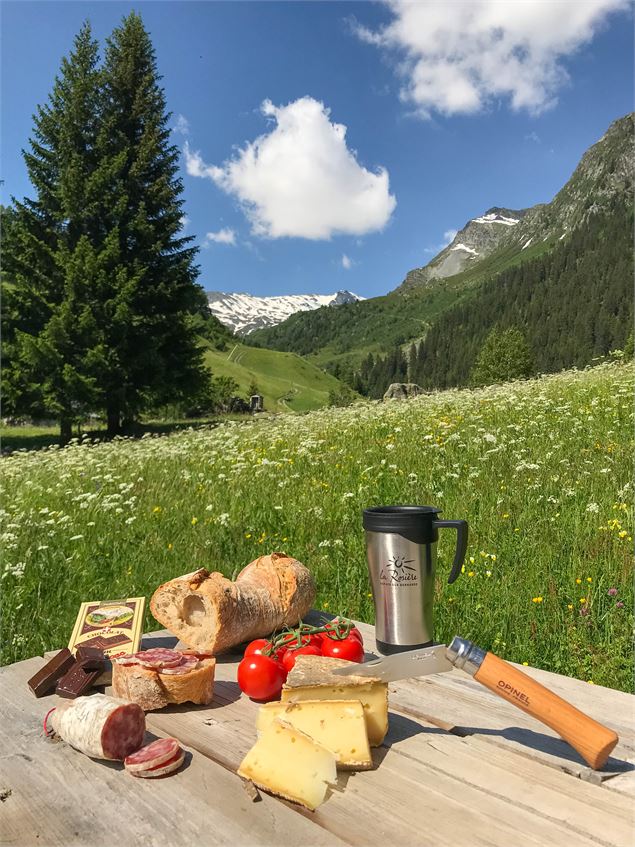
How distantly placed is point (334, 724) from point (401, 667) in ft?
0.94

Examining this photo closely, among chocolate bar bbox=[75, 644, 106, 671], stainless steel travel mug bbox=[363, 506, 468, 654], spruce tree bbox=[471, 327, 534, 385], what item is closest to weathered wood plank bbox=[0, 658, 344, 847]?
chocolate bar bbox=[75, 644, 106, 671]

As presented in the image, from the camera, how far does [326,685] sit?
67.3 inches

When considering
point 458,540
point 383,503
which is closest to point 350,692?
point 458,540

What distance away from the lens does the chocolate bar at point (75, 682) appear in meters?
2.04

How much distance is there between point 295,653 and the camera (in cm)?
218

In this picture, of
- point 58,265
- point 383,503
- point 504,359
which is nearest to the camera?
point 383,503

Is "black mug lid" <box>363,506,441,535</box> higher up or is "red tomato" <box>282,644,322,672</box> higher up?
"black mug lid" <box>363,506,441,535</box>

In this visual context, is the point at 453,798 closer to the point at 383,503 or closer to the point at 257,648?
the point at 257,648

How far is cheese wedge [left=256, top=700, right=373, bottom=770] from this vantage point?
157cm

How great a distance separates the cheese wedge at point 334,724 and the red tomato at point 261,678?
29 cm

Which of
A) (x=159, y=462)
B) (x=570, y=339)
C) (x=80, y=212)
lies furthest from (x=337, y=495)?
(x=570, y=339)

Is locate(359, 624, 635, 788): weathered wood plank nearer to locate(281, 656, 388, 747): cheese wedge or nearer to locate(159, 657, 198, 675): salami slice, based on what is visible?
locate(281, 656, 388, 747): cheese wedge

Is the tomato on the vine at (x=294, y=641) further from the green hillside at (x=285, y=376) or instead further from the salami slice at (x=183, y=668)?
the green hillside at (x=285, y=376)

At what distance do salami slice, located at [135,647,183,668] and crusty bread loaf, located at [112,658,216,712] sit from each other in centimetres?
4
